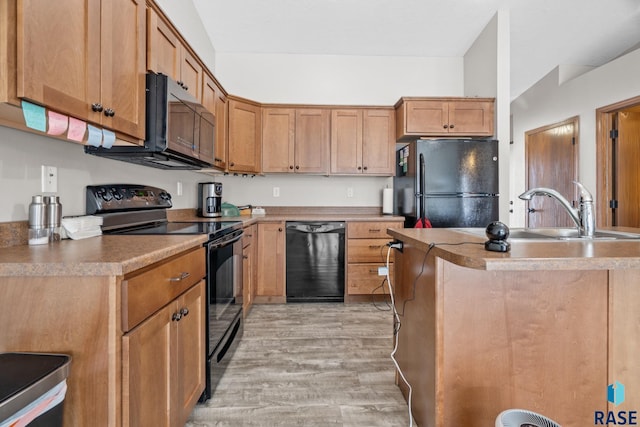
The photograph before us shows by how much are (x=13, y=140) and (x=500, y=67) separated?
3.53 meters

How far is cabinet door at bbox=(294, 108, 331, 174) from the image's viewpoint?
3350 millimetres

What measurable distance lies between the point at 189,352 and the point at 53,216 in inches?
30.6

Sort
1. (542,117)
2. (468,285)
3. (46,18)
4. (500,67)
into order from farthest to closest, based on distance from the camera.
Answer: (542,117), (500,67), (468,285), (46,18)

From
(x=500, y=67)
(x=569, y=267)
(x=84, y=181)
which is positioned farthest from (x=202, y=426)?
Result: (x=500, y=67)

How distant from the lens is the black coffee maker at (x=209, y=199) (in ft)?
9.70

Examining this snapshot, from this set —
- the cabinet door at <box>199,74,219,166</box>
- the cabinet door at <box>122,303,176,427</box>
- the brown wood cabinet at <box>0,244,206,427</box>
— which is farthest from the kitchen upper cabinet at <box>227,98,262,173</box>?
the brown wood cabinet at <box>0,244,206,427</box>

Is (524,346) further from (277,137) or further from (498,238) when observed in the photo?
(277,137)

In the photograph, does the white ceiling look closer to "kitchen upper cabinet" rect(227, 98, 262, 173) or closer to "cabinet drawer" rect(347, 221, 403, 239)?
"kitchen upper cabinet" rect(227, 98, 262, 173)

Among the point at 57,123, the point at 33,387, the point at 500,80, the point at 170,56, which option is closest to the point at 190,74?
the point at 170,56

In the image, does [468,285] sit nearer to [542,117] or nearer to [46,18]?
[46,18]

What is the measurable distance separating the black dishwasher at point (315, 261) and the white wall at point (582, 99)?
3.30m

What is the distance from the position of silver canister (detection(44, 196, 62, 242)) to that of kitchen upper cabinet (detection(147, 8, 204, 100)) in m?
0.80

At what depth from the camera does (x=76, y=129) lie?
111 centimetres

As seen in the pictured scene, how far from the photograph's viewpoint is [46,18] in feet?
3.16
